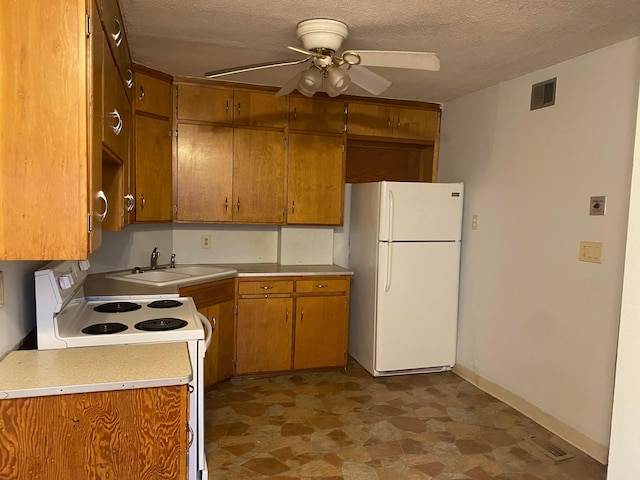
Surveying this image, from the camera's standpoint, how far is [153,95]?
3.28 metres

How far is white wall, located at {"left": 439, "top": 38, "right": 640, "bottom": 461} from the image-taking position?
2539 mm

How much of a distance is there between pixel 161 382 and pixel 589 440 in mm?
2457

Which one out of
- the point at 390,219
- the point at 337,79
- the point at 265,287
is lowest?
the point at 265,287

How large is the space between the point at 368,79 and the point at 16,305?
201 cm

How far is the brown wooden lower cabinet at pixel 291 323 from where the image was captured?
3.59m

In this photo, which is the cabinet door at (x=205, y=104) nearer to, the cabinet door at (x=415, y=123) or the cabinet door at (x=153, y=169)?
the cabinet door at (x=153, y=169)

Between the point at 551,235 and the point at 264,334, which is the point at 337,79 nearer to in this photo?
the point at 551,235

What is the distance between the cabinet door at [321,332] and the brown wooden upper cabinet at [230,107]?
148cm

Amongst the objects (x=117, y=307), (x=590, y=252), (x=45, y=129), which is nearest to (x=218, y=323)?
(x=117, y=307)

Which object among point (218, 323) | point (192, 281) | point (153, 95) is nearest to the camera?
point (192, 281)

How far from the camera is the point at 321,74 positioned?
246 centimetres

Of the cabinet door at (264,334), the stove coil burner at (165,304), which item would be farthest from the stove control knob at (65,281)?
the cabinet door at (264,334)

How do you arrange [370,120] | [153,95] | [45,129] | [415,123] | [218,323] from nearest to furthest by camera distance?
[45,129]
[153,95]
[218,323]
[370,120]
[415,123]

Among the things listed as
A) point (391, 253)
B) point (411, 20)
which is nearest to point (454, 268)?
point (391, 253)
